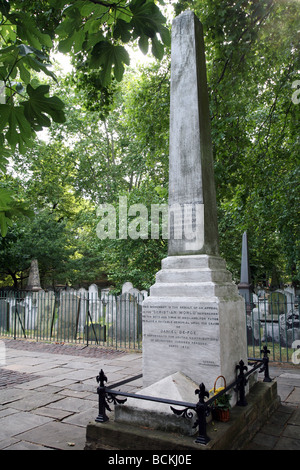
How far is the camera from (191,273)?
4184mm

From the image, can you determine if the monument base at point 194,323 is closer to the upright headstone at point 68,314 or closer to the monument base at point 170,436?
the monument base at point 170,436

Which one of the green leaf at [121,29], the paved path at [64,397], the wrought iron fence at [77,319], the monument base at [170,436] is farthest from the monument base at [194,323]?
the wrought iron fence at [77,319]

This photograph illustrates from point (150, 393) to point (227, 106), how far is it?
24.3ft

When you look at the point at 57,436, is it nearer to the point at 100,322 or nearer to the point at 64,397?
the point at 64,397

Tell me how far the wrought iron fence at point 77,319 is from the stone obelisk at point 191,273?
5.75m

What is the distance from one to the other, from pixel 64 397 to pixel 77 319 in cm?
631

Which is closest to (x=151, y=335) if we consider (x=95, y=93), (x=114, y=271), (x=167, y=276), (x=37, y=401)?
(x=167, y=276)

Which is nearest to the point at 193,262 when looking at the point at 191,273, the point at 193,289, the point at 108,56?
the point at 191,273

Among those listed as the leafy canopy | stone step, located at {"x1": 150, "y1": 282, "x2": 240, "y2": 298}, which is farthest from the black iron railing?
the leafy canopy

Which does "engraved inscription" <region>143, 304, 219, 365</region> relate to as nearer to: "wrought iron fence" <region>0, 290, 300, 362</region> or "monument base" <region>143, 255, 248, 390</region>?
"monument base" <region>143, 255, 248, 390</region>

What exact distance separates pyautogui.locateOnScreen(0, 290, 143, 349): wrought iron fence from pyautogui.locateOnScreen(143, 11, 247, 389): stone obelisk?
5750 millimetres

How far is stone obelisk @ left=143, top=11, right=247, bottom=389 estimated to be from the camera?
12.6 feet

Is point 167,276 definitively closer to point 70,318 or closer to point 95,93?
point 95,93

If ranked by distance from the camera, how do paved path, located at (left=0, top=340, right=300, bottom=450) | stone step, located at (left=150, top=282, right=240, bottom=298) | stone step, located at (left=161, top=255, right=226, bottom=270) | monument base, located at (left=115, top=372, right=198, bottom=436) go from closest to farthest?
monument base, located at (left=115, top=372, right=198, bottom=436), paved path, located at (left=0, top=340, right=300, bottom=450), stone step, located at (left=150, top=282, right=240, bottom=298), stone step, located at (left=161, top=255, right=226, bottom=270)
